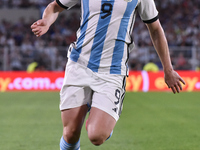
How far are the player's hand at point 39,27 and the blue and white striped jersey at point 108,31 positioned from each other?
14.9 inches

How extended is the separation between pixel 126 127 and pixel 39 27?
3.85 m

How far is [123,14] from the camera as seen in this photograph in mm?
3652

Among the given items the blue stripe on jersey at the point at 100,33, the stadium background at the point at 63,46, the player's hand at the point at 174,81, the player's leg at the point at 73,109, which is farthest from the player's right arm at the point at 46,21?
the stadium background at the point at 63,46

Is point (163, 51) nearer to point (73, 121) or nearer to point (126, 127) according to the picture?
point (73, 121)

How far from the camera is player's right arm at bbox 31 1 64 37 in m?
3.59

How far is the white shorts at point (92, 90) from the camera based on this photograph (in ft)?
11.8

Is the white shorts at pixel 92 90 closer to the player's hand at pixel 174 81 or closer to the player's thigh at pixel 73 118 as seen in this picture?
the player's thigh at pixel 73 118

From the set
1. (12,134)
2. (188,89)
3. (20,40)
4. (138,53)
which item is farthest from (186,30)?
(12,134)

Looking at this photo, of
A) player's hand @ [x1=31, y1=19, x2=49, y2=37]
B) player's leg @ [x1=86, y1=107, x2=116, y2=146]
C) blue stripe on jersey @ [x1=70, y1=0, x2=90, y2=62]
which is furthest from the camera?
blue stripe on jersey @ [x1=70, y1=0, x2=90, y2=62]

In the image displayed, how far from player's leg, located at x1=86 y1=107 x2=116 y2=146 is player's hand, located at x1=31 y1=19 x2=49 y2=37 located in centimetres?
87

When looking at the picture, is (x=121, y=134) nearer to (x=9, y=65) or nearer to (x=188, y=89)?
(x=188, y=89)

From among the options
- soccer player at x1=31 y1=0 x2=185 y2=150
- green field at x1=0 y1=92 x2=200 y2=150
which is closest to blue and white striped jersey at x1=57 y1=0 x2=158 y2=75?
soccer player at x1=31 y1=0 x2=185 y2=150

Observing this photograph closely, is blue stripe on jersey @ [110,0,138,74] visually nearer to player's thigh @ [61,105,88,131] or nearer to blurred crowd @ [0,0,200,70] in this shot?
player's thigh @ [61,105,88,131]

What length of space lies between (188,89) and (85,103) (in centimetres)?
1254
